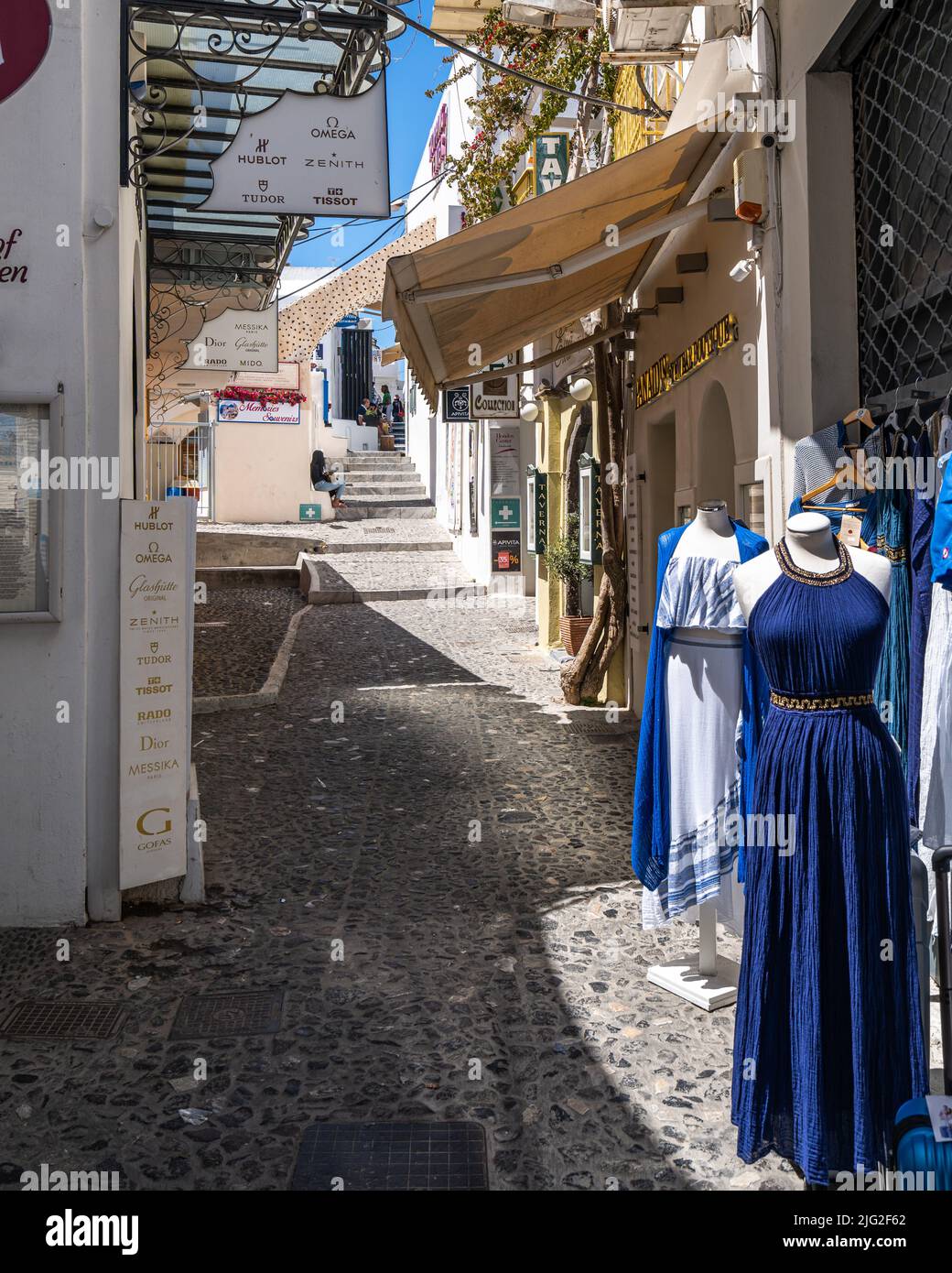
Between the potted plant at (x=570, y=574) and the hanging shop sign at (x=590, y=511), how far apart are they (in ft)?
1.18

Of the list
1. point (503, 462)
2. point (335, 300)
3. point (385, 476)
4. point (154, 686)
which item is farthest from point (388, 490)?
point (154, 686)

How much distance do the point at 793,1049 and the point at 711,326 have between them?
4.75 m

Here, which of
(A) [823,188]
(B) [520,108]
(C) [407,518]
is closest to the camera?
(A) [823,188]

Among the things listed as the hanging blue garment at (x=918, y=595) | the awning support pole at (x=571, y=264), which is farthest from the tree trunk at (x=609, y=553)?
the hanging blue garment at (x=918, y=595)

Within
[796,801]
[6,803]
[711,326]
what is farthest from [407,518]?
[796,801]

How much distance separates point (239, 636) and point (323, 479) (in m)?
13.6

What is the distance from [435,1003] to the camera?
3.97 meters

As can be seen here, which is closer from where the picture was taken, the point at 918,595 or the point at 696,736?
the point at 918,595

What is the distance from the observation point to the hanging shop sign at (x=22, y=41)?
178 inches

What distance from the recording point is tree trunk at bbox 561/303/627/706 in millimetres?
9484

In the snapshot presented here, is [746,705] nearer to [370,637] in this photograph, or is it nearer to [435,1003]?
[435,1003]

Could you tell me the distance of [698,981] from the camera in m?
4.04

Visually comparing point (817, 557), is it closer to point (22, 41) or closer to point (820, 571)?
point (820, 571)
